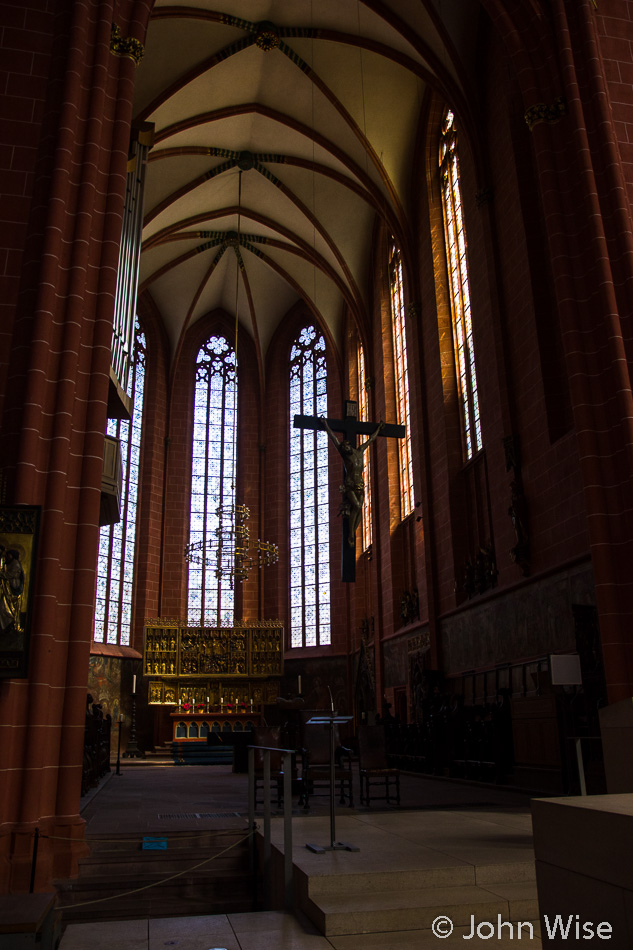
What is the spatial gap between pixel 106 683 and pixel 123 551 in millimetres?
3847

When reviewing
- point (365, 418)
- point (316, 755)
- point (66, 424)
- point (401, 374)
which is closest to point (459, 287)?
point (401, 374)

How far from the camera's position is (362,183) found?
17.9 meters

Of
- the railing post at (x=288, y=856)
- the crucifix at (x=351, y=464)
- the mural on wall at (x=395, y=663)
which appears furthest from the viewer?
the mural on wall at (x=395, y=663)

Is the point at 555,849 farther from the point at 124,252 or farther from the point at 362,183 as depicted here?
the point at 362,183

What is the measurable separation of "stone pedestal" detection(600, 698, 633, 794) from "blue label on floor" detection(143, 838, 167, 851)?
3710 mm

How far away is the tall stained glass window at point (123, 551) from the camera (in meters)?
21.0

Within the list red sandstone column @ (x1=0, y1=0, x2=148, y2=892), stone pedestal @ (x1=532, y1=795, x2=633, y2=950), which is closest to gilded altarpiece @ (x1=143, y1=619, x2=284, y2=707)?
red sandstone column @ (x1=0, y1=0, x2=148, y2=892)

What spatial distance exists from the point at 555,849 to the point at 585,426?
246 inches

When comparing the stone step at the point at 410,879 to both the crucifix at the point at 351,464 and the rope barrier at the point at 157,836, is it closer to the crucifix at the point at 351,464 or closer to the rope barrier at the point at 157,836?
the rope barrier at the point at 157,836

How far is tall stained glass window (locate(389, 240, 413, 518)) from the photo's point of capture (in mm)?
18011

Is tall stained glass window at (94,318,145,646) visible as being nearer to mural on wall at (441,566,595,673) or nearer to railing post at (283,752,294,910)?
mural on wall at (441,566,595,673)

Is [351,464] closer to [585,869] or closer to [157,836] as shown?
[157,836]

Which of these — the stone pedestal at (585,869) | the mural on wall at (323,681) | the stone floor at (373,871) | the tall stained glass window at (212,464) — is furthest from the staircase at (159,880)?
the tall stained glass window at (212,464)

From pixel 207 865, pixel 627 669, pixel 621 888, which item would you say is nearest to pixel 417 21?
pixel 627 669
